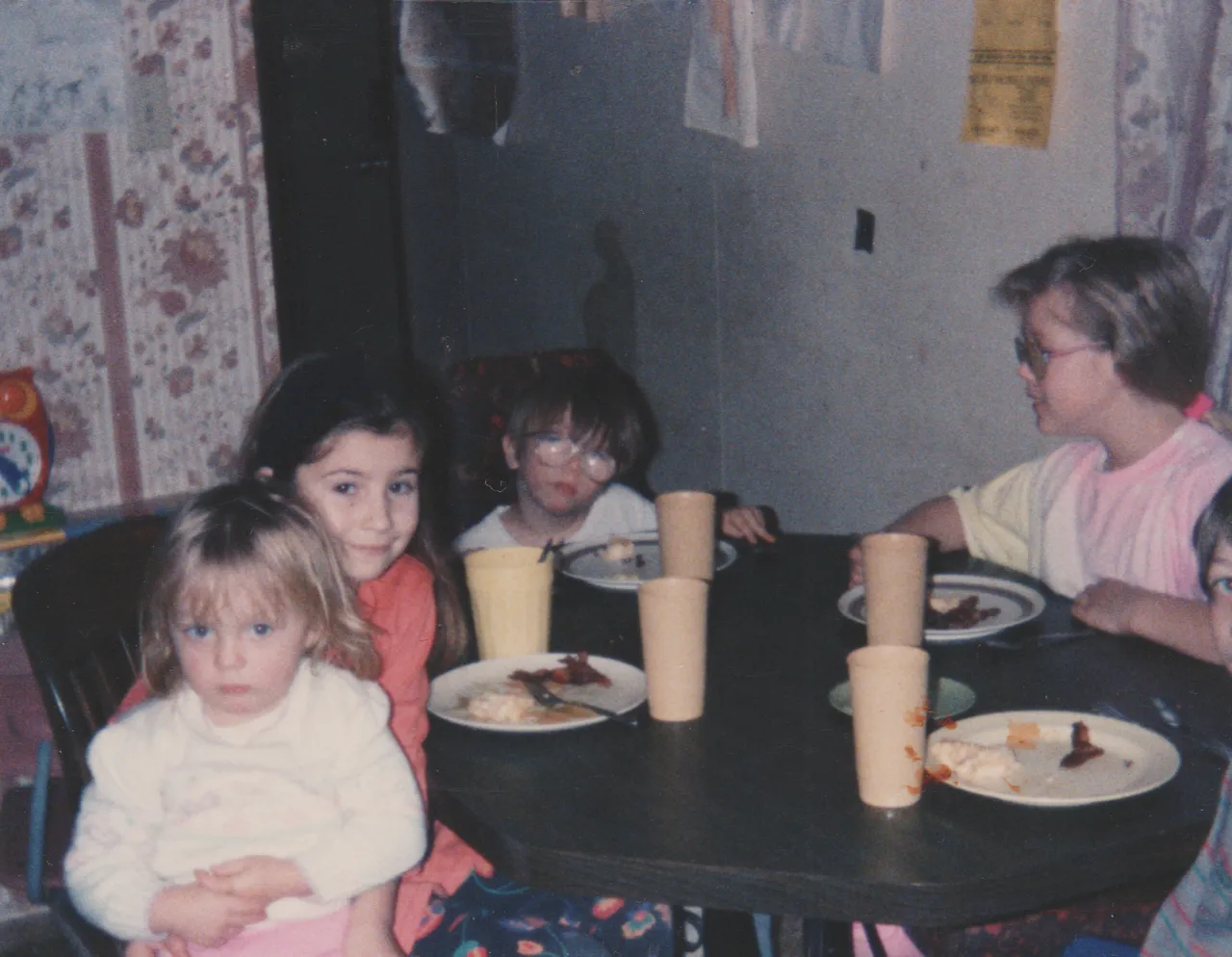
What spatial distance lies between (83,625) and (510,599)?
494 millimetres

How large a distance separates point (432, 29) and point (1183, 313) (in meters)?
3.32

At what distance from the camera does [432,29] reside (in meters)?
4.69

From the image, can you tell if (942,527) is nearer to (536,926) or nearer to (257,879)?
(536,926)

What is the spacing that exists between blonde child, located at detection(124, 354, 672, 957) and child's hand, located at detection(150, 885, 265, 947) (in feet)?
0.64

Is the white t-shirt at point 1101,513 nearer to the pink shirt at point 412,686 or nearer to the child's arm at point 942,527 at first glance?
the child's arm at point 942,527

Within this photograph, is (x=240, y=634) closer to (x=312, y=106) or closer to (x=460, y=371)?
(x=460, y=371)

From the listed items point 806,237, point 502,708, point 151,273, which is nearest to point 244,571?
point 502,708

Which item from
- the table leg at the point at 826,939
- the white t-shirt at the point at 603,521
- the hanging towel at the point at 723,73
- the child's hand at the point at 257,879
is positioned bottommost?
the table leg at the point at 826,939

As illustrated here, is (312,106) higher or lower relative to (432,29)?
lower

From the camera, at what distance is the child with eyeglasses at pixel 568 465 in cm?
235

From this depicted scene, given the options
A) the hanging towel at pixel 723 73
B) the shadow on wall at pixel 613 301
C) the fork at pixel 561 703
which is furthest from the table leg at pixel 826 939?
the shadow on wall at pixel 613 301

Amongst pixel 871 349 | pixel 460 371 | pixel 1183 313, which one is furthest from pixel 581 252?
pixel 1183 313

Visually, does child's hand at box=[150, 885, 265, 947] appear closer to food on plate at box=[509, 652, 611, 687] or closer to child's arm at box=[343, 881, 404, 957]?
child's arm at box=[343, 881, 404, 957]

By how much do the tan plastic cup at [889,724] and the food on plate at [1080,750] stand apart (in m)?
0.16
